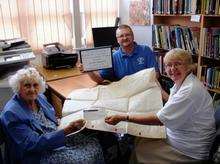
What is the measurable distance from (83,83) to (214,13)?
143cm

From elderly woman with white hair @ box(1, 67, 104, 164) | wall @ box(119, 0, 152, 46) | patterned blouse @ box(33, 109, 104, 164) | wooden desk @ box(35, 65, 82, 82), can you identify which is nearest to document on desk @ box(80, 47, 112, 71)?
elderly woman with white hair @ box(1, 67, 104, 164)

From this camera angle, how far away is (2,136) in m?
1.61

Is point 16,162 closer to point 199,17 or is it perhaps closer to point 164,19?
point 199,17

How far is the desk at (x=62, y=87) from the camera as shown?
229cm

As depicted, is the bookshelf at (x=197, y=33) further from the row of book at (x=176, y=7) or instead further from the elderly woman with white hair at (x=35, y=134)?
the elderly woman with white hair at (x=35, y=134)

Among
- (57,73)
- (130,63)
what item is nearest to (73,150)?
(130,63)

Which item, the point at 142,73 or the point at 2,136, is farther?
the point at 142,73

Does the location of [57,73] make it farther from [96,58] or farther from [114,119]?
[114,119]

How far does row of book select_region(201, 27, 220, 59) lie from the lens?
2.55 m

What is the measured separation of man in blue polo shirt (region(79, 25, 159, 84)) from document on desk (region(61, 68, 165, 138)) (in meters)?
0.29

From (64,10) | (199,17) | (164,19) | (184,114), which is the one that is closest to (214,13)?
(199,17)

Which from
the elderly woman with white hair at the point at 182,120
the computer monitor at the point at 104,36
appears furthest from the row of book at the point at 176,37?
the elderly woman with white hair at the point at 182,120

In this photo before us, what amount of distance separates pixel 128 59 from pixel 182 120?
1.03 meters

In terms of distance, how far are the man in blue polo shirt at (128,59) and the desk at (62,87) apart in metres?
0.22
